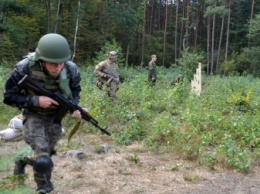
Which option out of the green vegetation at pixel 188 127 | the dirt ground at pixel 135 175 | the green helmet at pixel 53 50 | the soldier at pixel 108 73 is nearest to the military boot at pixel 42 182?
the dirt ground at pixel 135 175

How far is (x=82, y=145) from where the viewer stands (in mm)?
6625

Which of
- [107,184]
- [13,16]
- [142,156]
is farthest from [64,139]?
[13,16]

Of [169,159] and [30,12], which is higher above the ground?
[30,12]

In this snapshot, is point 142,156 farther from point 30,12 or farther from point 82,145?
point 30,12

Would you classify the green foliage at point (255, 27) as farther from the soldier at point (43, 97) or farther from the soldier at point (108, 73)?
the soldier at point (43, 97)

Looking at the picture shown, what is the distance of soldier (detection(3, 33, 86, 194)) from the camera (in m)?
3.53

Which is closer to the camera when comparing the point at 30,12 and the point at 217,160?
the point at 217,160

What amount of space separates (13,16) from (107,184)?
24.7 m

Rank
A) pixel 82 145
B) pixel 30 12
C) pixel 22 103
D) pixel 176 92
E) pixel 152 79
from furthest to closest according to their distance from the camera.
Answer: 1. pixel 30 12
2. pixel 152 79
3. pixel 176 92
4. pixel 82 145
5. pixel 22 103

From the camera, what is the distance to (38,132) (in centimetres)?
375

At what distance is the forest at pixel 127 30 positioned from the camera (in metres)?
25.8

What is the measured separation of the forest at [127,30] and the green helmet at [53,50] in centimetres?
1751

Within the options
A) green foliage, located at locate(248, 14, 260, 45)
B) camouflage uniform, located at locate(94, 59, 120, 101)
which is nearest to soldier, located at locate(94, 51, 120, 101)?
camouflage uniform, located at locate(94, 59, 120, 101)

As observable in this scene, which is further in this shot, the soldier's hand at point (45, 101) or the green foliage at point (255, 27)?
the green foliage at point (255, 27)
